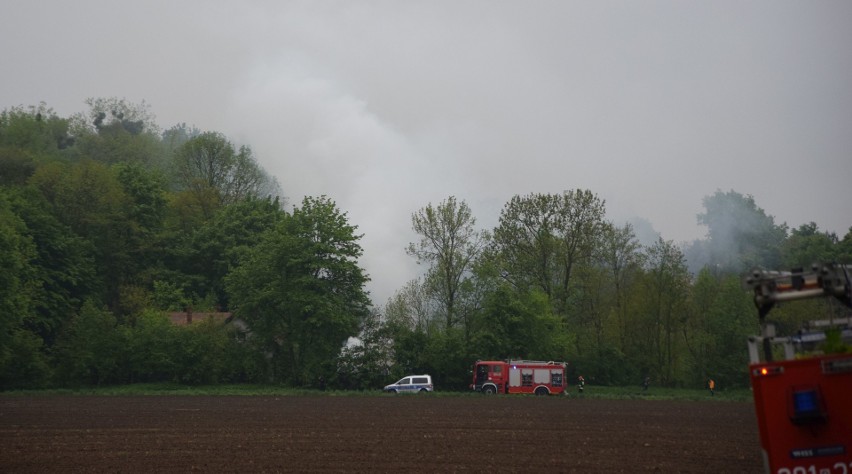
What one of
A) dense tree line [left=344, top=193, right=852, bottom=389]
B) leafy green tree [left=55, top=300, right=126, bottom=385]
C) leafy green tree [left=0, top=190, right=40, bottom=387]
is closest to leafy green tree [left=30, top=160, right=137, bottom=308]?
leafy green tree [left=55, top=300, right=126, bottom=385]

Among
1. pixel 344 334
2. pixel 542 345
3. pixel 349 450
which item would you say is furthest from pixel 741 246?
pixel 349 450

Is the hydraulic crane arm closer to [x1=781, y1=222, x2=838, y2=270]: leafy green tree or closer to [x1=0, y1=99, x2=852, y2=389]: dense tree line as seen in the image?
[x1=0, y1=99, x2=852, y2=389]: dense tree line

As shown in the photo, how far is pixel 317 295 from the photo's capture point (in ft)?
225

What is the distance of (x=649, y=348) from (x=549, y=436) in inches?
1929

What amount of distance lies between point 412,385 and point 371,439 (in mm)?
39139

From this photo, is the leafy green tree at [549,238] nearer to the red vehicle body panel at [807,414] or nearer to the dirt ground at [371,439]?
the dirt ground at [371,439]

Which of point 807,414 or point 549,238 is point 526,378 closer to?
point 549,238

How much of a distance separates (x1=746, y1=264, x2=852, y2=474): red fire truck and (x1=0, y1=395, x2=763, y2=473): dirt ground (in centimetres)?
958

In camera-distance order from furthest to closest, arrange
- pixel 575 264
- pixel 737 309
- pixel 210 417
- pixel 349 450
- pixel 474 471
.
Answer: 1. pixel 575 264
2. pixel 737 309
3. pixel 210 417
4. pixel 349 450
5. pixel 474 471

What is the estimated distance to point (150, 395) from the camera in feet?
182

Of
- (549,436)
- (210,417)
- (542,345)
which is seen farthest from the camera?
(542,345)

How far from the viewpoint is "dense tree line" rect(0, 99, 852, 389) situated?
2574 inches

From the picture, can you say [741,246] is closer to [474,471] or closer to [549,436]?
[549,436]

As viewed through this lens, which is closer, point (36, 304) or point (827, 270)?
point (827, 270)
